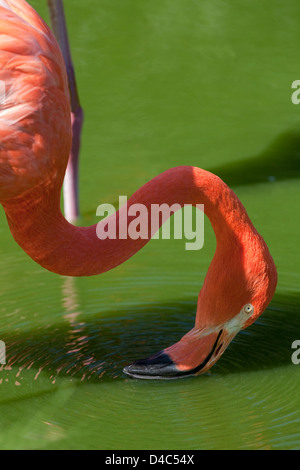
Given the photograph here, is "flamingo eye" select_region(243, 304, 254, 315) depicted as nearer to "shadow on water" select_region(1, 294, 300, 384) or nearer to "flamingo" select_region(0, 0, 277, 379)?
"flamingo" select_region(0, 0, 277, 379)

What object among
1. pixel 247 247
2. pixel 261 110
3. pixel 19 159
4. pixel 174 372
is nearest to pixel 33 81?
pixel 19 159

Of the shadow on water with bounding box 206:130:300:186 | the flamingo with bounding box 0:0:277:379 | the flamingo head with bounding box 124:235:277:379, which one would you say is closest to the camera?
the flamingo with bounding box 0:0:277:379

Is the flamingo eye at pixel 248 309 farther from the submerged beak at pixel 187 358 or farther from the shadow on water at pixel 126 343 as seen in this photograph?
the shadow on water at pixel 126 343

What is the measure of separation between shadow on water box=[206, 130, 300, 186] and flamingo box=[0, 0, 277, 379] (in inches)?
137

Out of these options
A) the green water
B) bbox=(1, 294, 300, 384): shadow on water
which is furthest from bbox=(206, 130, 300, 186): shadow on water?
bbox=(1, 294, 300, 384): shadow on water

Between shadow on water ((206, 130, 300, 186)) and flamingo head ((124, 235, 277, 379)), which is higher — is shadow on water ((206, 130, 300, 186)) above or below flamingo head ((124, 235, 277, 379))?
below

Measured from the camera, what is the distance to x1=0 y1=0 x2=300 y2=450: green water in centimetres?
421

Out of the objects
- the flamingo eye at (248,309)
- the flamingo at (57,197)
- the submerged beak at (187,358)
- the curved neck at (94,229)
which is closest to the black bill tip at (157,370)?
the submerged beak at (187,358)

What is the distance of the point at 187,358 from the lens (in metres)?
4.54

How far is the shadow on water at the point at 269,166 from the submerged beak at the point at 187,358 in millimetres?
3399

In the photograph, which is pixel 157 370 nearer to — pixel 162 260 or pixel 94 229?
pixel 94 229

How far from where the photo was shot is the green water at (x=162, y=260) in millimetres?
4215

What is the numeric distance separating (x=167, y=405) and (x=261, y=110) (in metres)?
5.43

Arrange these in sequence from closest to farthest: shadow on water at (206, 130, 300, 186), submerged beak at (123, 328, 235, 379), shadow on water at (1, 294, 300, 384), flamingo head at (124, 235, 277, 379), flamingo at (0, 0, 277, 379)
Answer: flamingo at (0, 0, 277, 379)
flamingo head at (124, 235, 277, 379)
submerged beak at (123, 328, 235, 379)
shadow on water at (1, 294, 300, 384)
shadow on water at (206, 130, 300, 186)
